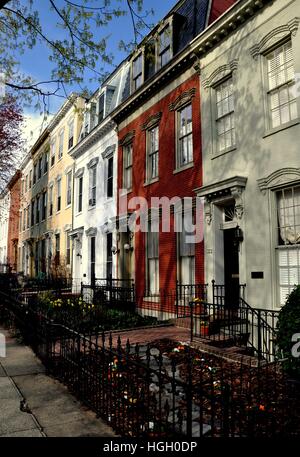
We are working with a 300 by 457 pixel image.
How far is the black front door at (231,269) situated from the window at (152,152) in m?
4.95

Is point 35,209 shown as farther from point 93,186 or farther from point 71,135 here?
point 93,186

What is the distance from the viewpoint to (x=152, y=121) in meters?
15.3

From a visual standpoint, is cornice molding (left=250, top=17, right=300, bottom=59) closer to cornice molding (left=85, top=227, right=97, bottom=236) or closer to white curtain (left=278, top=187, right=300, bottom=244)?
white curtain (left=278, top=187, right=300, bottom=244)

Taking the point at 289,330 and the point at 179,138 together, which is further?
the point at 179,138

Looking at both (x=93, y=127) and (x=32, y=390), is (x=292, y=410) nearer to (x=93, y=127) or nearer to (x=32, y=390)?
(x=32, y=390)

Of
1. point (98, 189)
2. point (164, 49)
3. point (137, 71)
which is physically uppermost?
point (137, 71)

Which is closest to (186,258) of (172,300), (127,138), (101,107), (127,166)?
(172,300)

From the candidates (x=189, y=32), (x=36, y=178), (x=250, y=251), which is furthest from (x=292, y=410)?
(x=36, y=178)

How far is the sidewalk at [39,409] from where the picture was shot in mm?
4629

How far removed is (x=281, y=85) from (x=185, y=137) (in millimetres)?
4377

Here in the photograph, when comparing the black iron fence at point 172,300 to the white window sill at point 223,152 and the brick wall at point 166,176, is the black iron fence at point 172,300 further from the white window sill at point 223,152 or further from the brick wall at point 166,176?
the white window sill at point 223,152

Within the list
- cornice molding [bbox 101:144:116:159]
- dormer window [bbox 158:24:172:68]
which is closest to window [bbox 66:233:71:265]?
cornice molding [bbox 101:144:116:159]

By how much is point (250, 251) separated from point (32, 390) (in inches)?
250

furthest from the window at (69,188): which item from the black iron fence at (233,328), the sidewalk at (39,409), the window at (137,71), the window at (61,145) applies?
the sidewalk at (39,409)
